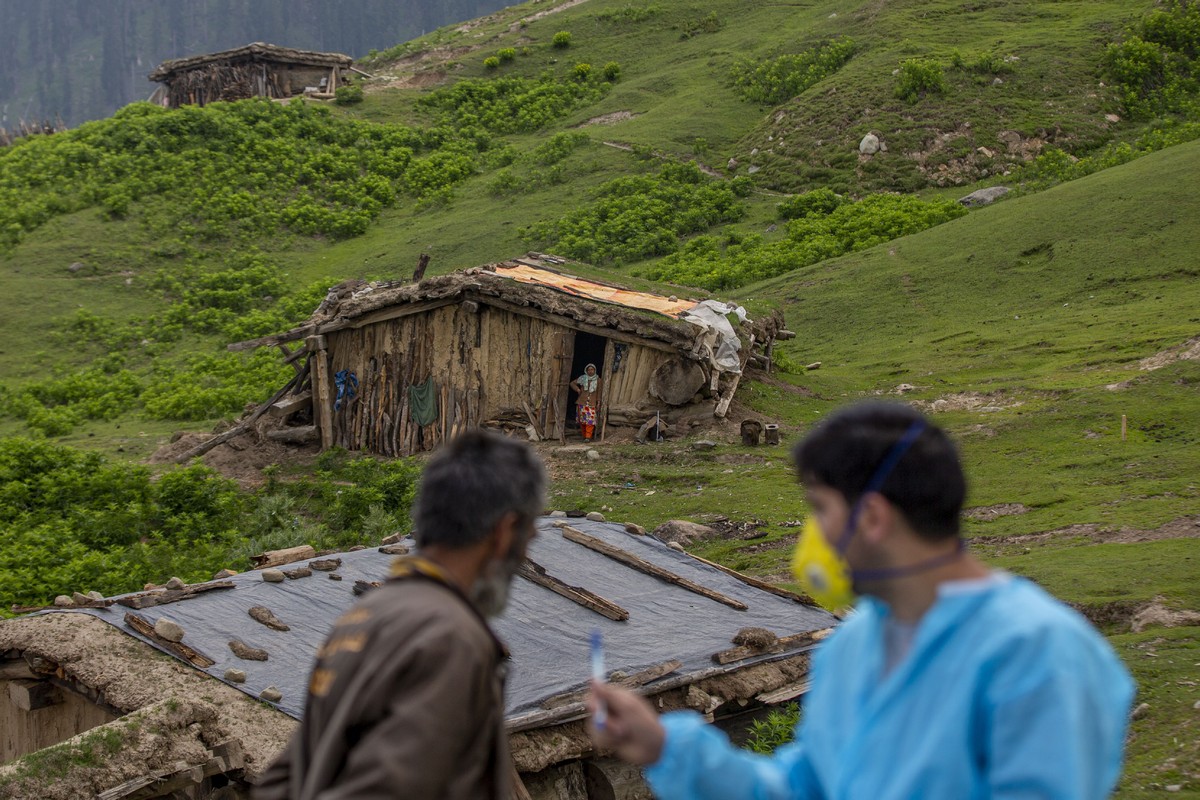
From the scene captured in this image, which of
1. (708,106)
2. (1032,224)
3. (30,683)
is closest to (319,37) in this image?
(708,106)

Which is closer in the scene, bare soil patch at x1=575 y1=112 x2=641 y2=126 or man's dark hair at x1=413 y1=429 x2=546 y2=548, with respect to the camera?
man's dark hair at x1=413 y1=429 x2=546 y2=548

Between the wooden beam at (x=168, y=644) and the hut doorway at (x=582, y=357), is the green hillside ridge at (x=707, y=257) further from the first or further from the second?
the wooden beam at (x=168, y=644)

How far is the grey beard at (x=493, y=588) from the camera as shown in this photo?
2734 mm

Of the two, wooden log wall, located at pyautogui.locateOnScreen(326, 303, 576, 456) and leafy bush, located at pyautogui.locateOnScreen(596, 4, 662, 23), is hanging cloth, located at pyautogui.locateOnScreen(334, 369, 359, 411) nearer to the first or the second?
wooden log wall, located at pyautogui.locateOnScreen(326, 303, 576, 456)

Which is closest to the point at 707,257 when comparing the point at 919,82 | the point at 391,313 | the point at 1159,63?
the point at 919,82

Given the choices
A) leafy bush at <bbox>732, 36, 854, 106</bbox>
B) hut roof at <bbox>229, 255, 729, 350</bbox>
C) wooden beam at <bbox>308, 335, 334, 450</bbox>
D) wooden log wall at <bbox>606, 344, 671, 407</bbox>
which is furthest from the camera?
leafy bush at <bbox>732, 36, 854, 106</bbox>

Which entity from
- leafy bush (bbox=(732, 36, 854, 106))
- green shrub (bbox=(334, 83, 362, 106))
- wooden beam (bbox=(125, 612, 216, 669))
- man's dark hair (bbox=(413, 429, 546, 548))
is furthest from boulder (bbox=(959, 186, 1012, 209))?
man's dark hair (bbox=(413, 429, 546, 548))

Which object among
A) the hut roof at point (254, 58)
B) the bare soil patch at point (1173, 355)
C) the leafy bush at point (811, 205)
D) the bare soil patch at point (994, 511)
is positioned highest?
the hut roof at point (254, 58)

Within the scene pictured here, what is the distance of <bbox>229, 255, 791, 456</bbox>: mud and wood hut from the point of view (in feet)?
57.5

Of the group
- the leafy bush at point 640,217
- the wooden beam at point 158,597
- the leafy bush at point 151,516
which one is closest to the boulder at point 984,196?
the leafy bush at point 640,217

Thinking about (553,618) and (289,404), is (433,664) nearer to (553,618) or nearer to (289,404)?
(553,618)

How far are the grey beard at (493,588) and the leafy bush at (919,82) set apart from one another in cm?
3494

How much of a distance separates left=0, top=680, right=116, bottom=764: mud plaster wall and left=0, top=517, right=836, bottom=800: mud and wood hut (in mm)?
11

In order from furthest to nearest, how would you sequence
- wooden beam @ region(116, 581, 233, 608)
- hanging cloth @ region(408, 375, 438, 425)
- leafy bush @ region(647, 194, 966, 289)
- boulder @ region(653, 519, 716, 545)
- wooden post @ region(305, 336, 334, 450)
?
leafy bush @ region(647, 194, 966, 289) → wooden post @ region(305, 336, 334, 450) → hanging cloth @ region(408, 375, 438, 425) → boulder @ region(653, 519, 716, 545) → wooden beam @ region(116, 581, 233, 608)
